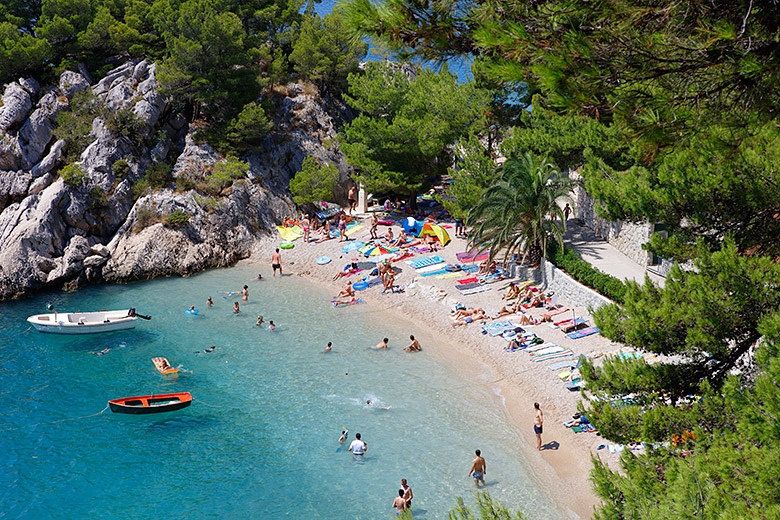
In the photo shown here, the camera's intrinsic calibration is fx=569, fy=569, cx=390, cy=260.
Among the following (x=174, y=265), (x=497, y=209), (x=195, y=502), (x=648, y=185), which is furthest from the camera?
(x=174, y=265)

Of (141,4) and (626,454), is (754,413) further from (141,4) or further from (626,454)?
(141,4)

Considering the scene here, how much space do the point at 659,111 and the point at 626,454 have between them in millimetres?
4925

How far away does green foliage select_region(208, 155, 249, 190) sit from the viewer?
38.1 metres

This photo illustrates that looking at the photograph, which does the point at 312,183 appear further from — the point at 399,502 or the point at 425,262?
the point at 399,502

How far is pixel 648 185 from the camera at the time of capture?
8891 mm

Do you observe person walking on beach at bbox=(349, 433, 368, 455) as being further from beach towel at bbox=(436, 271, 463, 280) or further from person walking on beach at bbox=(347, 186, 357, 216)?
person walking on beach at bbox=(347, 186, 357, 216)

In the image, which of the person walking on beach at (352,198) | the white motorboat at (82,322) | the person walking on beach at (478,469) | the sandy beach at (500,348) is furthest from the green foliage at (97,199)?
the person walking on beach at (478,469)

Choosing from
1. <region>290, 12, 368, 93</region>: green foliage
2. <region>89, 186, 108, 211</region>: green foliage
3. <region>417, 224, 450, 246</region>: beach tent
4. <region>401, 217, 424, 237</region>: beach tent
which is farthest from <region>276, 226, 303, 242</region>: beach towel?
<region>290, 12, 368, 93</region>: green foliage

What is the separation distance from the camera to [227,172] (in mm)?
38219

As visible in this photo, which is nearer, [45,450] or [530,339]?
[45,450]

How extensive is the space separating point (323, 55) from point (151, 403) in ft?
112

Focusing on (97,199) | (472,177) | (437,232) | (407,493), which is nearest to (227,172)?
(97,199)

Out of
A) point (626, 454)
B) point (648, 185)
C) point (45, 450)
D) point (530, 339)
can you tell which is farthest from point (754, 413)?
point (45, 450)

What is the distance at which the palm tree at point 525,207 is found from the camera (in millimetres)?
25719
